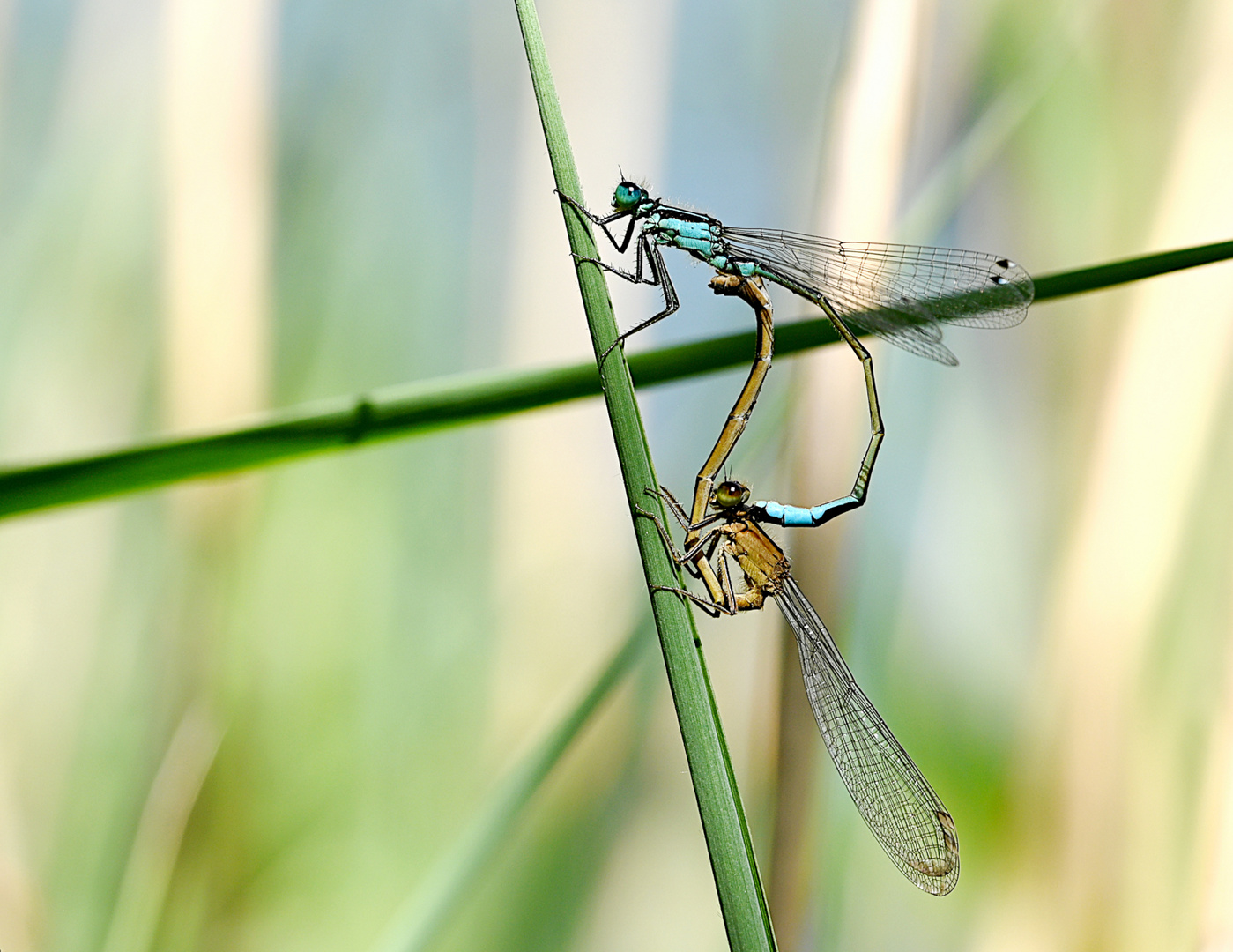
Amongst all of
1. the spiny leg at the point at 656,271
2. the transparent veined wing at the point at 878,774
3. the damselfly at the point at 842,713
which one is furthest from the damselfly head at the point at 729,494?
the spiny leg at the point at 656,271

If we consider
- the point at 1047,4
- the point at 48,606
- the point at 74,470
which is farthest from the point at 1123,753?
the point at 48,606

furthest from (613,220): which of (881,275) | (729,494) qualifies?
(881,275)

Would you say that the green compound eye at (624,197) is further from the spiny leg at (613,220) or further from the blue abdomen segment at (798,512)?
the blue abdomen segment at (798,512)

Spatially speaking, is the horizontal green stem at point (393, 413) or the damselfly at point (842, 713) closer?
the horizontal green stem at point (393, 413)

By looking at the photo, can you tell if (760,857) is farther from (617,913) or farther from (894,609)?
(894,609)

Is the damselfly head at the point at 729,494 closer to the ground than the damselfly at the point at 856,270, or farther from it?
closer to the ground

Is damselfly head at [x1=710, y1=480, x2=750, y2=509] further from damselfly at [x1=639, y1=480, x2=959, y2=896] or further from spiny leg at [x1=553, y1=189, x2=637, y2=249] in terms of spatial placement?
spiny leg at [x1=553, y1=189, x2=637, y2=249]

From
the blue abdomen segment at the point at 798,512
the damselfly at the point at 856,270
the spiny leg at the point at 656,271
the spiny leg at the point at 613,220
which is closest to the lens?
the spiny leg at the point at 613,220
